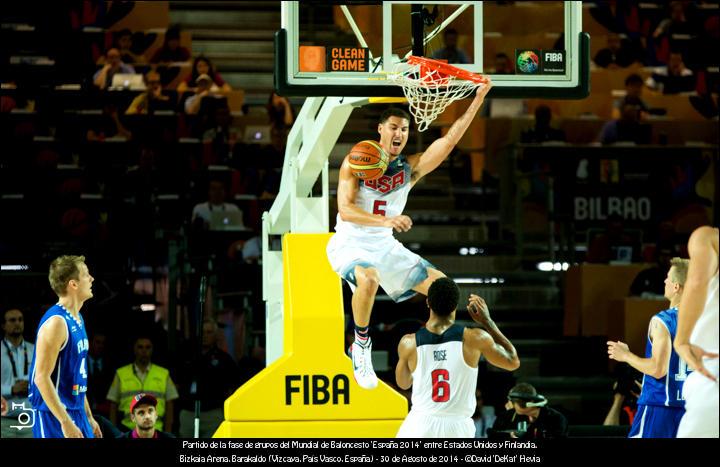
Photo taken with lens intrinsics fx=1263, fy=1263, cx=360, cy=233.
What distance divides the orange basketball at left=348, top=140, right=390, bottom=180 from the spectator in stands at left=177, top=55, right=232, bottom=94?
873 cm

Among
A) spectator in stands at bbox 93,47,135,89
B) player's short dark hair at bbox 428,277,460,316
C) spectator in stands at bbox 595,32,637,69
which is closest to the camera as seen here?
player's short dark hair at bbox 428,277,460,316

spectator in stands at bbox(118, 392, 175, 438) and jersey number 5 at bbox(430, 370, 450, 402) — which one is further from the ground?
jersey number 5 at bbox(430, 370, 450, 402)

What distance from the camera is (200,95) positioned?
16312mm

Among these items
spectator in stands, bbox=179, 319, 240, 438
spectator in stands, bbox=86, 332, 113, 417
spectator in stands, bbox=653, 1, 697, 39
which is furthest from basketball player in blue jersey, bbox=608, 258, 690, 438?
spectator in stands, bbox=653, 1, 697, 39

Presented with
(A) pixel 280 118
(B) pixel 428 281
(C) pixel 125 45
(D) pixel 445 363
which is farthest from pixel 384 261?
(C) pixel 125 45

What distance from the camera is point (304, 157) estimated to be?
372 inches

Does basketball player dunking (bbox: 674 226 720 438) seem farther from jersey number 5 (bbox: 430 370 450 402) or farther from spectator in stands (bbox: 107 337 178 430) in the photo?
spectator in stands (bbox: 107 337 178 430)

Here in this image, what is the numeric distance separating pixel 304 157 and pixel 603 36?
10741 millimetres

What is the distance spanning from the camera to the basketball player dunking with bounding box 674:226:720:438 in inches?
251

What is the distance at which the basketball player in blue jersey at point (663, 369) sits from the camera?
787 cm

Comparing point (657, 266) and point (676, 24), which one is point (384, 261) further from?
point (676, 24)

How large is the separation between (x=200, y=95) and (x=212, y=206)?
217 cm

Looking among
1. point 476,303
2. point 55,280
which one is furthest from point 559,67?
point 55,280

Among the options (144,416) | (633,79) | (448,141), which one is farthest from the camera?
(633,79)
